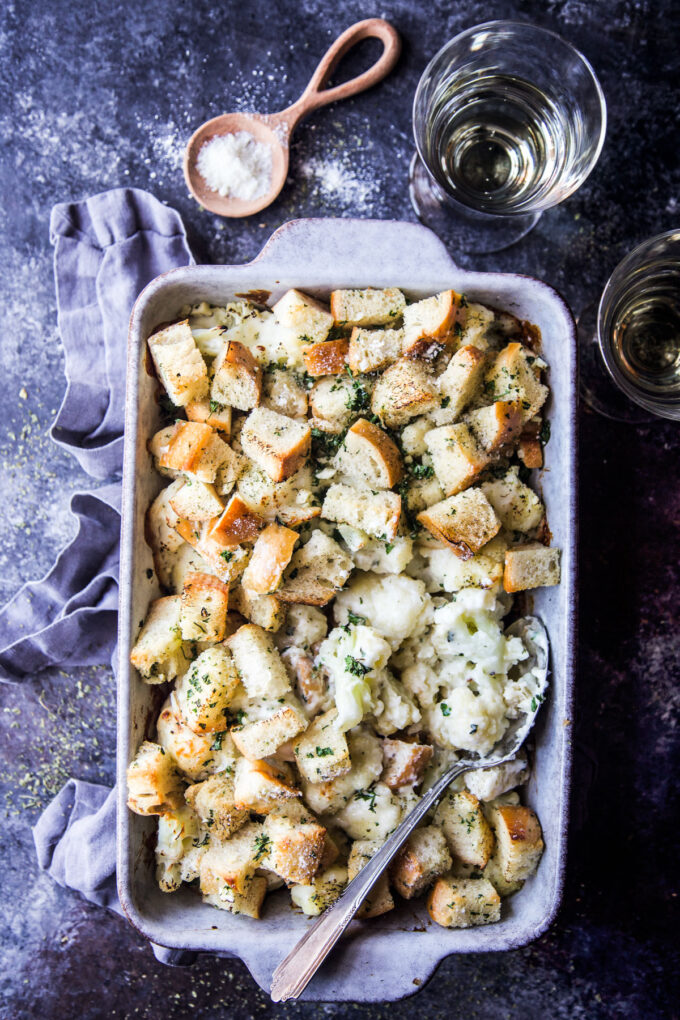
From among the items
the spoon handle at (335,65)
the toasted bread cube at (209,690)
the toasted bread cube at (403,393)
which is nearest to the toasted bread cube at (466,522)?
the toasted bread cube at (403,393)

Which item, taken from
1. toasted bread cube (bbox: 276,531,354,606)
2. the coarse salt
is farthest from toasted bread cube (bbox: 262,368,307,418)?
the coarse salt

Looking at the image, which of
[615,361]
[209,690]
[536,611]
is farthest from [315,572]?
[615,361]

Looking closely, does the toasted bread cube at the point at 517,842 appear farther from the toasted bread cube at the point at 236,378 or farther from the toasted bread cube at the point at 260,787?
the toasted bread cube at the point at 236,378

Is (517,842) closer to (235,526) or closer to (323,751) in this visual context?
(323,751)

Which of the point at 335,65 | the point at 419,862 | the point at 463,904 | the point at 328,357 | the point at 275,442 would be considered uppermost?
the point at 335,65

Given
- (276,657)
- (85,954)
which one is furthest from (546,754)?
(85,954)

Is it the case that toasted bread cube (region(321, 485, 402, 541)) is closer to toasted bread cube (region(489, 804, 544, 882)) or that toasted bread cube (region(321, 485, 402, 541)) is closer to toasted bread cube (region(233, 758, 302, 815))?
toasted bread cube (region(233, 758, 302, 815))
